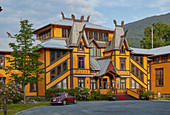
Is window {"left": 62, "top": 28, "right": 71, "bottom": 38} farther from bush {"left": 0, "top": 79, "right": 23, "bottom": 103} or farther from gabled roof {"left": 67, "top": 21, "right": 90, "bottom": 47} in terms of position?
bush {"left": 0, "top": 79, "right": 23, "bottom": 103}

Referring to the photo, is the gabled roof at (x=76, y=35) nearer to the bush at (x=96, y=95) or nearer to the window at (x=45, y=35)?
the window at (x=45, y=35)

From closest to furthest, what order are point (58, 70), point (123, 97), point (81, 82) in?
point (58, 70), point (123, 97), point (81, 82)

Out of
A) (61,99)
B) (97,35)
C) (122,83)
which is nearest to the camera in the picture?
(61,99)

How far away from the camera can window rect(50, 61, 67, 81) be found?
47022 millimetres

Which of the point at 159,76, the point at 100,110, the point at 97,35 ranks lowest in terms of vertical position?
the point at 100,110

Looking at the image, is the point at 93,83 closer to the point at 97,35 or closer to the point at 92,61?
the point at 92,61

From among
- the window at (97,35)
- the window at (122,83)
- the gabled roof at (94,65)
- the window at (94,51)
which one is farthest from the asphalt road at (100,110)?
the window at (97,35)

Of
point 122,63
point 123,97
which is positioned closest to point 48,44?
point 122,63

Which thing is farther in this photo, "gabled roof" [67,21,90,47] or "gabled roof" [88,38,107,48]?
"gabled roof" [88,38,107,48]

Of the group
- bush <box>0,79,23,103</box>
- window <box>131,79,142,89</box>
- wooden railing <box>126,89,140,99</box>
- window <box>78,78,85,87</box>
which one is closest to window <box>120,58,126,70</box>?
window <box>131,79,142,89</box>

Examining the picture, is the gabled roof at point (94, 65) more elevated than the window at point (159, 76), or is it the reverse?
the gabled roof at point (94, 65)

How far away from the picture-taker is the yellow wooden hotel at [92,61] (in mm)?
47250

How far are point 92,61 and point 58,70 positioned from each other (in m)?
8.11

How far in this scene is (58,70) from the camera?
156 ft
